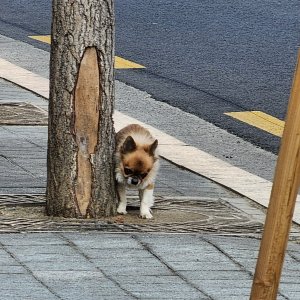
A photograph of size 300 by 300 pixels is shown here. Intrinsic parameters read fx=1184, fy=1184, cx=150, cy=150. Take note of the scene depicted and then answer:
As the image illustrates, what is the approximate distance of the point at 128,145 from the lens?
734cm

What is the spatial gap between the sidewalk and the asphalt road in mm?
2658

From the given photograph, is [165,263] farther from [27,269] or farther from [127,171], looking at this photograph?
[127,171]

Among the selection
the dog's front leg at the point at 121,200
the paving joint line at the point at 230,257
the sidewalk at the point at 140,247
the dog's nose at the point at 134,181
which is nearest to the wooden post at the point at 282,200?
the sidewalk at the point at 140,247

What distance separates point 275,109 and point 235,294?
6.26 meters

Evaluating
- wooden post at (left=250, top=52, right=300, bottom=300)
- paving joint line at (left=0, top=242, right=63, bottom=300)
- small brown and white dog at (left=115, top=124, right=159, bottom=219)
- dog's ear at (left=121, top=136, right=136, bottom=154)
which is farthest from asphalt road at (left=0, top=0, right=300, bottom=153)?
wooden post at (left=250, top=52, right=300, bottom=300)

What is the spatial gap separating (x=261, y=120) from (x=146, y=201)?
421 centimetres

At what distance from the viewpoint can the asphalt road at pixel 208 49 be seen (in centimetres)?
1218

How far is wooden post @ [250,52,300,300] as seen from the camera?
3.78 metres

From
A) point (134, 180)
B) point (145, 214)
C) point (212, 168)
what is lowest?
point (212, 168)

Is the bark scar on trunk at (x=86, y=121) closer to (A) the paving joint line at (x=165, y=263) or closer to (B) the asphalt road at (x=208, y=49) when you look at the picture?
(A) the paving joint line at (x=165, y=263)

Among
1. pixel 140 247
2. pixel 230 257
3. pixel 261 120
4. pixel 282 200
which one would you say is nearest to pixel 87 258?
pixel 140 247

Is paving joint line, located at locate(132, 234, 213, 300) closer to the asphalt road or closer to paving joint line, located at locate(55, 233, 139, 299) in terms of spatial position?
paving joint line, located at locate(55, 233, 139, 299)

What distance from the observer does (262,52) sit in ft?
48.8

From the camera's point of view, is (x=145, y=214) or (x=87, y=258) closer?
(x=87, y=258)
